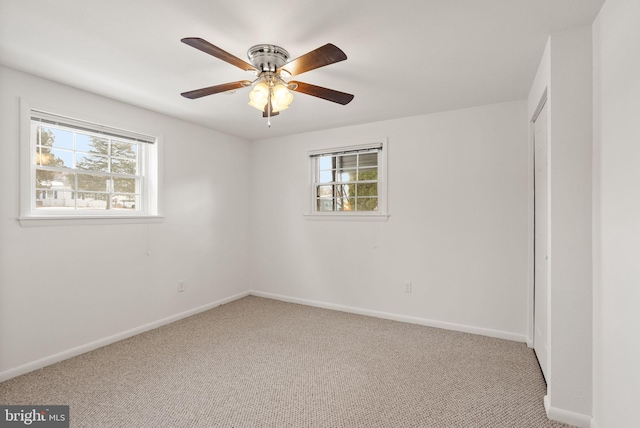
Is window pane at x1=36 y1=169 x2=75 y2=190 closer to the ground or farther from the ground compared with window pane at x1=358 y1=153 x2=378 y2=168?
closer to the ground

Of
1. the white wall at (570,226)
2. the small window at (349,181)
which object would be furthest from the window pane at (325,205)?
the white wall at (570,226)

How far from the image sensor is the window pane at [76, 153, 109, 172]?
2.96m

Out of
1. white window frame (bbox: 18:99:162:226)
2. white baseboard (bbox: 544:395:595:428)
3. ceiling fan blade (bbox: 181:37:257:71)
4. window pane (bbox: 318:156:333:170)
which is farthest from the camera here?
window pane (bbox: 318:156:333:170)

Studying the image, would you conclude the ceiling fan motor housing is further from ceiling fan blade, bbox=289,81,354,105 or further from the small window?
the small window

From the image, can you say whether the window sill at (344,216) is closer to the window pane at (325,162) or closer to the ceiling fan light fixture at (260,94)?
the window pane at (325,162)

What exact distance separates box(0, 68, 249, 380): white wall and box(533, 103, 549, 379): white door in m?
3.65

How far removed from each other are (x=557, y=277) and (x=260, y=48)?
7.81 feet

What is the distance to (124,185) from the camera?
3.37m

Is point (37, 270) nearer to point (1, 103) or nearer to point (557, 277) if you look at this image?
point (1, 103)

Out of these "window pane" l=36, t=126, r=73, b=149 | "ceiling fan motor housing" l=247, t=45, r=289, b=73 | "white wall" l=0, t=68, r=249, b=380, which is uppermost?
"ceiling fan motor housing" l=247, t=45, r=289, b=73

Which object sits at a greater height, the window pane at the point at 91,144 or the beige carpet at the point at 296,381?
the window pane at the point at 91,144

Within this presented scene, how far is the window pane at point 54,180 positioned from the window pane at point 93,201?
0.41 feet

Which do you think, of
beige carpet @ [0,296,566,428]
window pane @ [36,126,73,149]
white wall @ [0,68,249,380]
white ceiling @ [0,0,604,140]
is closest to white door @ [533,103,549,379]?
beige carpet @ [0,296,566,428]

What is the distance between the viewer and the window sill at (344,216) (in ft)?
12.7
